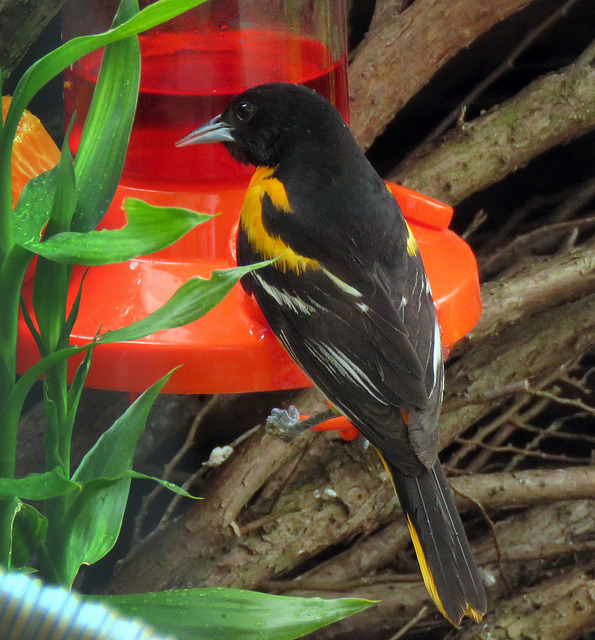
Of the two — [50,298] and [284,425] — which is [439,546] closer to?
[284,425]

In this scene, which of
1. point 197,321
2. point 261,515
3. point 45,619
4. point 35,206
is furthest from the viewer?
point 261,515

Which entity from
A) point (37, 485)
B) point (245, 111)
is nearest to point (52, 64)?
point (37, 485)

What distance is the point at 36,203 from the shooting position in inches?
22.5

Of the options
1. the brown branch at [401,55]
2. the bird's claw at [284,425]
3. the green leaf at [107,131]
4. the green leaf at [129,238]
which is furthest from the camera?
the brown branch at [401,55]

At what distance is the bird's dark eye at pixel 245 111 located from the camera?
820 mm

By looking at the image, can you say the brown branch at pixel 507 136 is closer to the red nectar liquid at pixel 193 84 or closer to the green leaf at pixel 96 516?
the red nectar liquid at pixel 193 84

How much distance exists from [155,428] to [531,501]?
67cm

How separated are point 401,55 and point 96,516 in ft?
3.34

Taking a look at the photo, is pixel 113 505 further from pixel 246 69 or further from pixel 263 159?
pixel 246 69

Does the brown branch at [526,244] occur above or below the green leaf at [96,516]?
below

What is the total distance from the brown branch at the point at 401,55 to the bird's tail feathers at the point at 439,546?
72 centimetres

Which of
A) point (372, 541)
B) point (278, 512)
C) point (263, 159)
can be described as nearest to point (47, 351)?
point (263, 159)

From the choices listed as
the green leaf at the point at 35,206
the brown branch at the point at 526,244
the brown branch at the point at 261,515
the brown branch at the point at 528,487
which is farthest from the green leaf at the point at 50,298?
the brown branch at the point at 526,244

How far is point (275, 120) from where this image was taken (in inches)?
32.7
